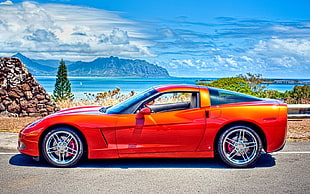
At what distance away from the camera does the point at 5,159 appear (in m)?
7.00

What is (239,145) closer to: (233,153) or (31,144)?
(233,153)

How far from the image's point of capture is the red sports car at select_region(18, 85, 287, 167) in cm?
631

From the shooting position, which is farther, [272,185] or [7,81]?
[7,81]

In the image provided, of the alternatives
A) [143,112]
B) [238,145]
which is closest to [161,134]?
[143,112]

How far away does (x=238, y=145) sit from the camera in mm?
6383

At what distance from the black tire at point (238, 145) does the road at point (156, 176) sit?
0.15 meters

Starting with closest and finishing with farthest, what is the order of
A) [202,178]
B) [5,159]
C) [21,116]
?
[202,178] < [5,159] < [21,116]

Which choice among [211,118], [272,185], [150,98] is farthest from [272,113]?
[150,98]

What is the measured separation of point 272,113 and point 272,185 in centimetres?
145

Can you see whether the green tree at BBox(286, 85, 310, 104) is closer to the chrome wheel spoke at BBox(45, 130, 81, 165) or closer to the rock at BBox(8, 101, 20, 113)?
the rock at BBox(8, 101, 20, 113)

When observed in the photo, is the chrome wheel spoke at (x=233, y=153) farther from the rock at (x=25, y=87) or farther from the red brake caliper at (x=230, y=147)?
the rock at (x=25, y=87)

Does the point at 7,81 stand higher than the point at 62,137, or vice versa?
the point at 7,81

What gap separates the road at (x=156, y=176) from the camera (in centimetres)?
525

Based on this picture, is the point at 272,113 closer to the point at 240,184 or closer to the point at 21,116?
the point at 240,184
